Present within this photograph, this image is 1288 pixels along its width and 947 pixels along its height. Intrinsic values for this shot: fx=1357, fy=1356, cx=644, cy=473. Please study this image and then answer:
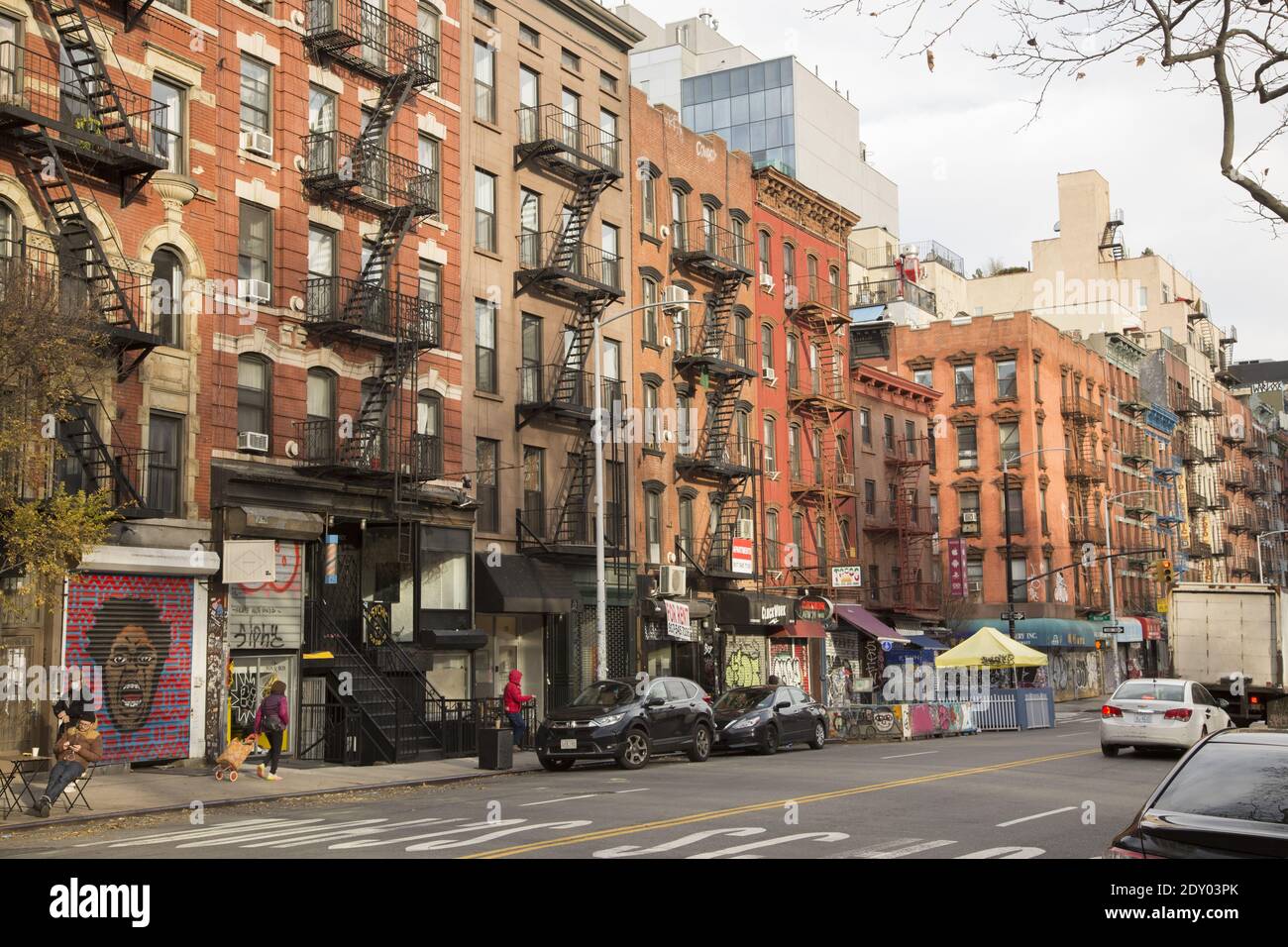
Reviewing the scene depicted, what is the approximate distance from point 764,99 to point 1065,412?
2534cm

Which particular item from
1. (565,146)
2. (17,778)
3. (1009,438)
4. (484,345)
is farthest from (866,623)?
(17,778)

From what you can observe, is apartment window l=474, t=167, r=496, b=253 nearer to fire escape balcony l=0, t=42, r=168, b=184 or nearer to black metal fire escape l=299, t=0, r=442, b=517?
black metal fire escape l=299, t=0, r=442, b=517

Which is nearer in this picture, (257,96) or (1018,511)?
(257,96)

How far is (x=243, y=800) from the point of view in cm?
2027

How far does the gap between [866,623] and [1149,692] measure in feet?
74.0

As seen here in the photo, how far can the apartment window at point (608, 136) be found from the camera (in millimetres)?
39875

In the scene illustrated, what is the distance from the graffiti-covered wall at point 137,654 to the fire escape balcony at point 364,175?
30.8 ft

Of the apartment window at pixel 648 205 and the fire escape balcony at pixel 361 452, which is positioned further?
the apartment window at pixel 648 205

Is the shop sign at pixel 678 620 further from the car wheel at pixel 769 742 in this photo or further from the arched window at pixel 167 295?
the arched window at pixel 167 295

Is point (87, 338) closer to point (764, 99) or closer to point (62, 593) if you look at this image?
point (62, 593)

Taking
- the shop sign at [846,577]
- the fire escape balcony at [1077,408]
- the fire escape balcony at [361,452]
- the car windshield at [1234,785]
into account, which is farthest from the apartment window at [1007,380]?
the car windshield at [1234,785]

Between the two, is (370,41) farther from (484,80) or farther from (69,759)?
(69,759)

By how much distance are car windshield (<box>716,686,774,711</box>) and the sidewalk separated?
5.43 meters

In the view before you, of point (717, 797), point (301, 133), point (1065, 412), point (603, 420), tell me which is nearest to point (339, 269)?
point (301, 133)
